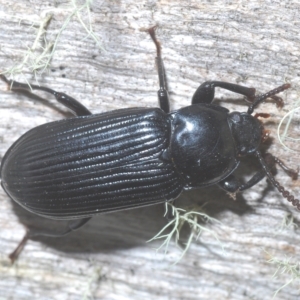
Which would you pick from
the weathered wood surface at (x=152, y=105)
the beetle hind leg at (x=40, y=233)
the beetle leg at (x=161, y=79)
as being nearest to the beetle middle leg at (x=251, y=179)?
the weathered wood surface at (x=152, y=105)

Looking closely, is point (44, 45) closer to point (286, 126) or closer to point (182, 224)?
point (182, 224)

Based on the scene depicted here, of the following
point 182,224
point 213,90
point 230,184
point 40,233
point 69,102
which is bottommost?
point 40,233

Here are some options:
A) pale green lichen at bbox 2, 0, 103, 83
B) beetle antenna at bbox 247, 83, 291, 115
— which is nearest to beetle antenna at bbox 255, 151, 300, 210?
beetle antenna at bbox 247, 83, 291, 115

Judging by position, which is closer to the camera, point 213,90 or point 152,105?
point 213,90

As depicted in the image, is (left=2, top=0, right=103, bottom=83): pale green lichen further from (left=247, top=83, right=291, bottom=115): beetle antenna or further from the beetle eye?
(left=247, top=83, right=291, bottom=115): beetle antenna

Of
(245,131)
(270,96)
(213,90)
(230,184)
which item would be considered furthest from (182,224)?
(270,96)
